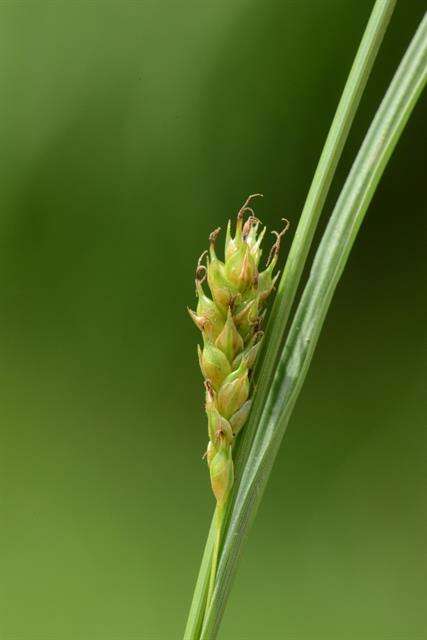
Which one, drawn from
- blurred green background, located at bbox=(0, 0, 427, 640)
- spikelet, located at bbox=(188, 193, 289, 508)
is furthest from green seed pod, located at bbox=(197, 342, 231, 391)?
blurred green background, located at bbox=(0, 0, 427, 640)

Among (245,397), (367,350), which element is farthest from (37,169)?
(245,397)

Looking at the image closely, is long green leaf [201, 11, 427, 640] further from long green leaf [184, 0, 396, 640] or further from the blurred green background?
the blurred green background

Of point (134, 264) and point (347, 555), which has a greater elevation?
point (134, 264)

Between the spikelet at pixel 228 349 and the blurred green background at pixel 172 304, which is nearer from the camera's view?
the spikelet at pixel 228 349

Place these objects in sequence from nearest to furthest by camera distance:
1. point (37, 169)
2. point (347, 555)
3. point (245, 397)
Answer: point (245, 397) < point (37, 169) < point (347, 555)

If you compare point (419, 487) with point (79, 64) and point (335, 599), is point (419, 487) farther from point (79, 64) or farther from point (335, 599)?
point (79, 64)

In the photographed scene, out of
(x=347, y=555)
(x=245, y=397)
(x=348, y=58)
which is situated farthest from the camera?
(x=347, y=555)

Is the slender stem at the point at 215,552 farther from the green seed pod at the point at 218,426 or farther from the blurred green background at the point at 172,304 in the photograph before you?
the blurred green background at the point at 172,304

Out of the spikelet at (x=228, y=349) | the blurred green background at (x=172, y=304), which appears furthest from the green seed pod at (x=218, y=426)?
the blurred green background at (x=172, y=304)
